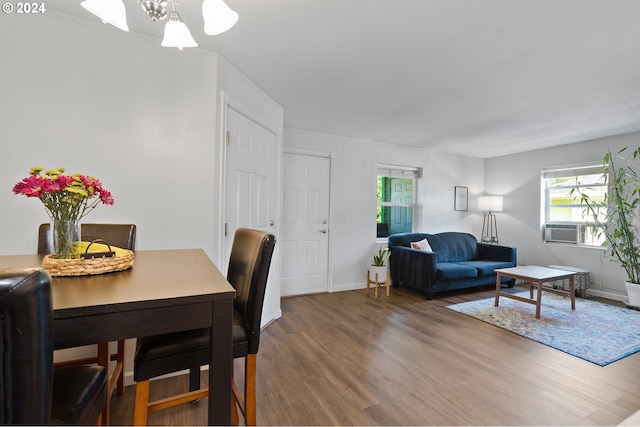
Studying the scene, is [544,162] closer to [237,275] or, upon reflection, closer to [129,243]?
[237,275]

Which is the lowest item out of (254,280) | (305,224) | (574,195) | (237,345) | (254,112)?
(237,345)

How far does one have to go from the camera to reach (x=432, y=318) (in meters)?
3.23

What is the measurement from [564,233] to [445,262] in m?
1.92

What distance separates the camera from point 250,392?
1.26 meters

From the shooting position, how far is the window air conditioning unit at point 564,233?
449 centimetres

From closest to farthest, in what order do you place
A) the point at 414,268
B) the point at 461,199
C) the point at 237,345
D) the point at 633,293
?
1. the point at 237,345
2. the point at 633,293
3. the point at 414,268
4. the point at 461,199

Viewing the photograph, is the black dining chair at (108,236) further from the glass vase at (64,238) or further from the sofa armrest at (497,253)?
the sofa armrest at (497,253)

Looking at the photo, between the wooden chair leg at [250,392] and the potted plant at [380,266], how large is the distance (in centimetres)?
301

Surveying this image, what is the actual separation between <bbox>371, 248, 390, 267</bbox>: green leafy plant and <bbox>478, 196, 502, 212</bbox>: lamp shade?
2197mm

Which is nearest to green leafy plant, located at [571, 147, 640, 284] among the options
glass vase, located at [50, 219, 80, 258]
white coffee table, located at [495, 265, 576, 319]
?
white coffee table, located at [495, 265, 576, 319]

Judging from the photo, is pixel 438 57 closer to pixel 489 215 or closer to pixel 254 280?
pixel 254 280

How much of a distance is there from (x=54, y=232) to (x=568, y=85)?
11.8 feet

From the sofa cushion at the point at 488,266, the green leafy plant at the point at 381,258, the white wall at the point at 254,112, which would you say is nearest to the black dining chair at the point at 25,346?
the white wall at the point at 254,112

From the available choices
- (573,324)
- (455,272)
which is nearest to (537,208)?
(455,272)
